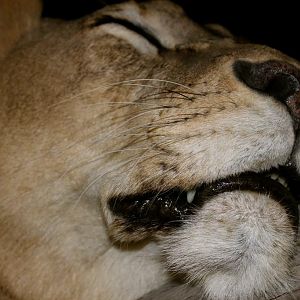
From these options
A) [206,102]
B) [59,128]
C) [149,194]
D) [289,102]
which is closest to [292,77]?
[289,102]

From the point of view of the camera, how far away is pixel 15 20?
303 cm

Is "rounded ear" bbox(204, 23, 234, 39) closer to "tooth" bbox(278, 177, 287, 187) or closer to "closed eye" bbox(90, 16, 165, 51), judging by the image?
"closed eye" bbox(90, 16, 165, 51)

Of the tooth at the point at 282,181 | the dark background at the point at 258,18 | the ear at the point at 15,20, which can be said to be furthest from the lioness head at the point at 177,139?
the dark background at the point at 258,18

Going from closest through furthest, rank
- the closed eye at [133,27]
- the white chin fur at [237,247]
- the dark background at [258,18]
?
the white chin fur at [237,247] → the closed eye at [133,27] → the dark background at [258,18]

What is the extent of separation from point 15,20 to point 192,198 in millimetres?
1447

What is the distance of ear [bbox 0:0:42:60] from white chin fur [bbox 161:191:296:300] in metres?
1.35

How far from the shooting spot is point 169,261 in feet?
7.14

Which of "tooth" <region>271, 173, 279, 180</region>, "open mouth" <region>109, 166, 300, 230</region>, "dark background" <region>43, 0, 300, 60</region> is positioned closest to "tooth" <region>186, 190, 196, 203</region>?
"open mouth" <region>109, 166, 300, 230</region>

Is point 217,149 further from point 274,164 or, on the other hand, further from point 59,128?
point 59,128

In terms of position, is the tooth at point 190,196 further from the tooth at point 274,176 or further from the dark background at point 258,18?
the dark background at point 258,18

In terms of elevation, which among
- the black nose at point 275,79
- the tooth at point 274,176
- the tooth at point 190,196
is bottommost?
the tooth at point 190,196

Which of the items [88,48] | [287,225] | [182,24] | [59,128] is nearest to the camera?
[287,225]

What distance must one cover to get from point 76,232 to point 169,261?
516mm

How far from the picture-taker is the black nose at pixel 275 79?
6.66ft
